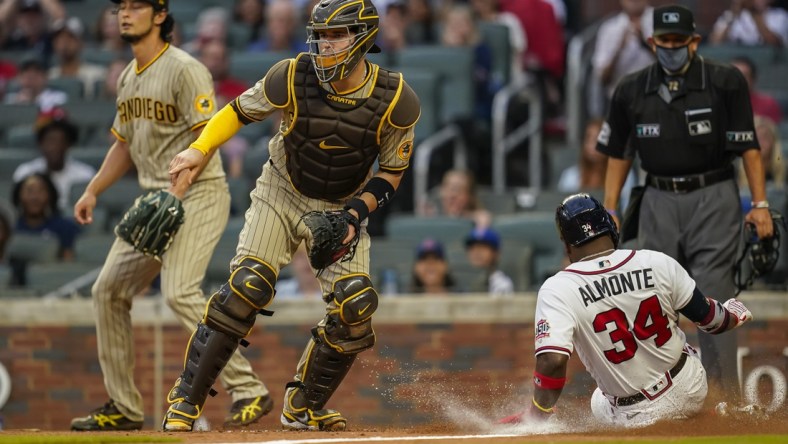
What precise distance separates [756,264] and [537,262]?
3041 millimetres

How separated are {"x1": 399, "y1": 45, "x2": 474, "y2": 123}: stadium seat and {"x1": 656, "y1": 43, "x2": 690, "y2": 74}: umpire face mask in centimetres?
487

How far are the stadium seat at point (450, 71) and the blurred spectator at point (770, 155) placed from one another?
8.72ft

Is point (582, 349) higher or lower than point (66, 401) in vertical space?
higher

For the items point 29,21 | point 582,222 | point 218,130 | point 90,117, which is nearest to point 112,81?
point 90,117

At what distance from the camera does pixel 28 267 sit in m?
10.9

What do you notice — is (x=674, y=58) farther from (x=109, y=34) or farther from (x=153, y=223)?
(x=109, y=34)

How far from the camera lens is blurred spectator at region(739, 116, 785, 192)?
34.9ft

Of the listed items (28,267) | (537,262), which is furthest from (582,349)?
(28,267)

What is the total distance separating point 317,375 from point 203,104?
161 cm

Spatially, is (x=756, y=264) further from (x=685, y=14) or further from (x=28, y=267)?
(x=28, y=267)

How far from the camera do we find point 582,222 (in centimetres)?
648

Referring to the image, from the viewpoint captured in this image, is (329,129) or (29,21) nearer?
(329,129)

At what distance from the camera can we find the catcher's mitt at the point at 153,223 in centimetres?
729

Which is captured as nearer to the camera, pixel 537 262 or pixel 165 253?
pixel 165 253
